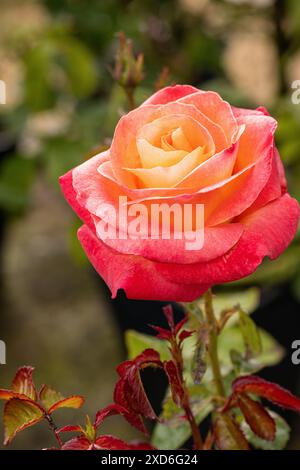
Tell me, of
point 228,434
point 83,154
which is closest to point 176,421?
point 228,434

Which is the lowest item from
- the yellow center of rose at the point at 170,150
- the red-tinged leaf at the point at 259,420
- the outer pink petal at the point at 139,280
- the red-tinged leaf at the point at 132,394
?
the red-tinged leaf at the point at 259,420

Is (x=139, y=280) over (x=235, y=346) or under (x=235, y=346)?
over

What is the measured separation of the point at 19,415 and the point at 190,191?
136 mm

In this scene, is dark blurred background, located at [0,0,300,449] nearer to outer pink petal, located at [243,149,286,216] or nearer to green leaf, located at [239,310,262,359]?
green leaf, located at [239,310,262,359]

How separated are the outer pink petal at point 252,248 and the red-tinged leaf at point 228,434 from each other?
0.36 feet

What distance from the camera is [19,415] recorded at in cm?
36

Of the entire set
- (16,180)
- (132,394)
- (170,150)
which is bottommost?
(16,180)

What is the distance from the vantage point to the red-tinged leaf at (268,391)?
0.38 metres

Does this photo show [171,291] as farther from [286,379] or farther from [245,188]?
[286,379]

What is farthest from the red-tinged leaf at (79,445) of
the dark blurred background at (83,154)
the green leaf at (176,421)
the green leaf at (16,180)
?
the green leaf at (16,180)

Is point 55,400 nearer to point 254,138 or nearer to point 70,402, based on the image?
point 70,402

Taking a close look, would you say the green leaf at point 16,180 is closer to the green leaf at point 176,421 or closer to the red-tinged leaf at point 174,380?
the green leaf at point 176,421

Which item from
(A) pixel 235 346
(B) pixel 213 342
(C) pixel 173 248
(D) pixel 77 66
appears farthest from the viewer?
(D) pixel 77 66

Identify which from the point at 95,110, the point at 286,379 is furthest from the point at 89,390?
the point at 95,110
